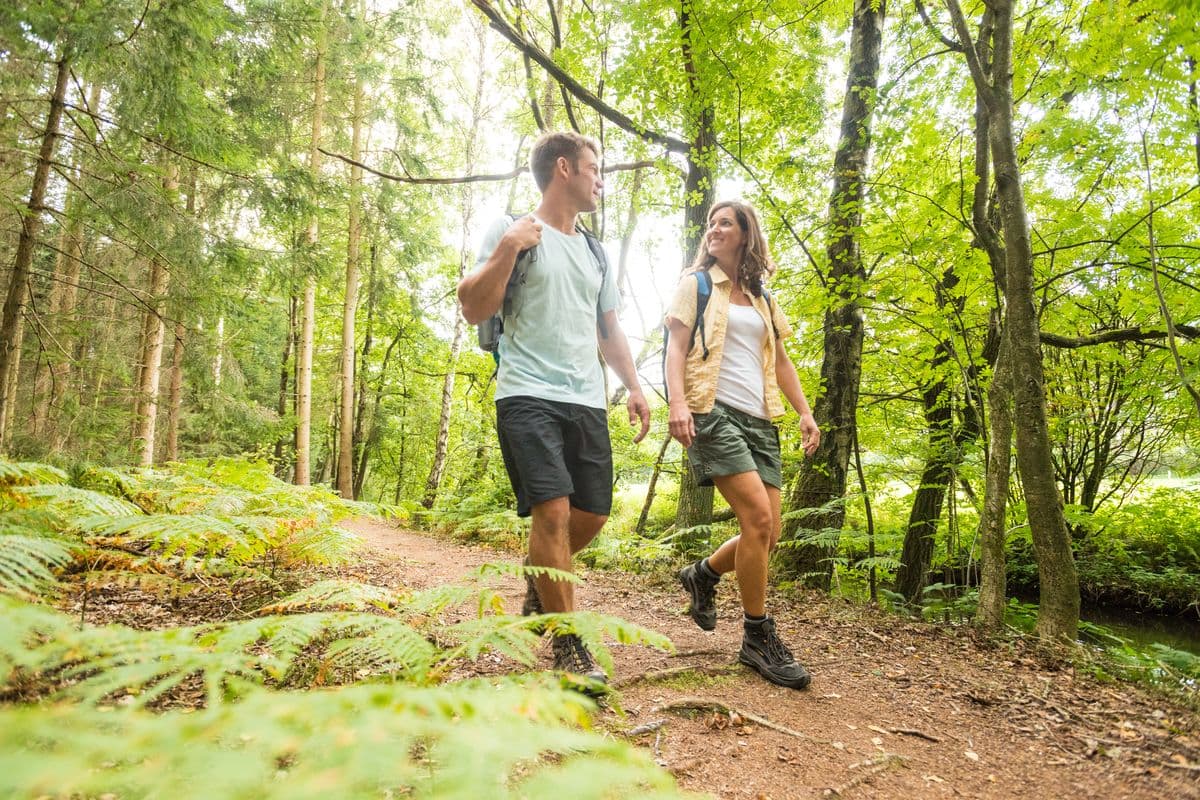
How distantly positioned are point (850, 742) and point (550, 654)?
1364 mm

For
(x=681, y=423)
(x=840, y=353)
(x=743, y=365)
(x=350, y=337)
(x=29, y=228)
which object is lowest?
(x=681, y=423)

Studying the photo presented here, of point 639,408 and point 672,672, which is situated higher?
point 639,408

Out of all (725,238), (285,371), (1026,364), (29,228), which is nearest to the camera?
(725,238)

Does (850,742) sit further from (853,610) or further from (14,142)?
(14,142)

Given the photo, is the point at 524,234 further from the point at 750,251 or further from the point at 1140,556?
the point at 1140,556

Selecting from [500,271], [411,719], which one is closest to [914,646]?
[500,271]

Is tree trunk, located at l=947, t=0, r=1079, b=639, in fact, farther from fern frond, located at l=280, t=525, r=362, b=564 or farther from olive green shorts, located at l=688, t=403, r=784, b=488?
fern frond, located at l=280, t=525, r=362, b=564

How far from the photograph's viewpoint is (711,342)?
3.14 meters

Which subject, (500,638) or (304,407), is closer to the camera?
(500,638)

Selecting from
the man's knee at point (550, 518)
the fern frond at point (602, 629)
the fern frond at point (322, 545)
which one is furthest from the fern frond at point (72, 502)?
the fern frond at point (602, 629)

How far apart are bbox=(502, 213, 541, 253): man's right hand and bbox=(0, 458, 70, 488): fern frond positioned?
2755mm

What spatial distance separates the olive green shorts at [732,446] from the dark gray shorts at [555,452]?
512 millimetres

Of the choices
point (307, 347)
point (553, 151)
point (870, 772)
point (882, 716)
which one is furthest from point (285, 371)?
point (870, 772)

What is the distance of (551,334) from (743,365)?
44.3 inches
